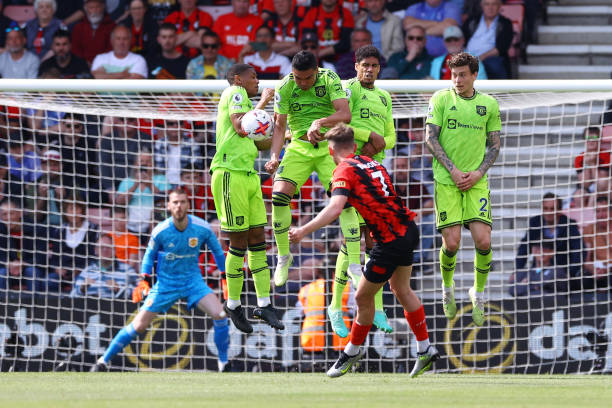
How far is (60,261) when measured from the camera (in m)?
14.7

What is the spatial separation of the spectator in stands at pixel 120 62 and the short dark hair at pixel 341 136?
26.0 feet

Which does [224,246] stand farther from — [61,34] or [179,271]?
[61,34]

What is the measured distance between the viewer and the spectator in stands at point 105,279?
1426 centimetres

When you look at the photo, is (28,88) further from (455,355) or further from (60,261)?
(455,355)

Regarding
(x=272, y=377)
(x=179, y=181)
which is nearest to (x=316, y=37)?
(x=179, y=181)

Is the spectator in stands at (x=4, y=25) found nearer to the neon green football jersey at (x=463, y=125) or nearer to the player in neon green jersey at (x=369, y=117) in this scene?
the player in neon green jersey at (x=369, y=117)

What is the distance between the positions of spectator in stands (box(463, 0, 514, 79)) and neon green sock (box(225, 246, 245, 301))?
6.13 metres

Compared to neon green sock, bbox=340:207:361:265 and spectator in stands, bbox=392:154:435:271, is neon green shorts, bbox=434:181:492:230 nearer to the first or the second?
neon green sock, bbox=340:207:361:265

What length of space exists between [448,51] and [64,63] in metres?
5.93

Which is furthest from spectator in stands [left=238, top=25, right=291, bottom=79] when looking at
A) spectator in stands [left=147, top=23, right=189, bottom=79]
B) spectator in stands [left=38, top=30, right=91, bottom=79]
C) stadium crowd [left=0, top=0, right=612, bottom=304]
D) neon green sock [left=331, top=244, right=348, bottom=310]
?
neon green sock [left=331, top=244, right=348, bottom=310]

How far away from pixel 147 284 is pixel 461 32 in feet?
20.8

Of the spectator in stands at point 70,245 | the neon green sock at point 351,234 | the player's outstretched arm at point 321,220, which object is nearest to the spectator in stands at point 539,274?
the neon green sock at point 351,234

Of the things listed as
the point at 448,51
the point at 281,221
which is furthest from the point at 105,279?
the point at 448,51

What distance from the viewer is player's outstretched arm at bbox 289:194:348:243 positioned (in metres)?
8.73
